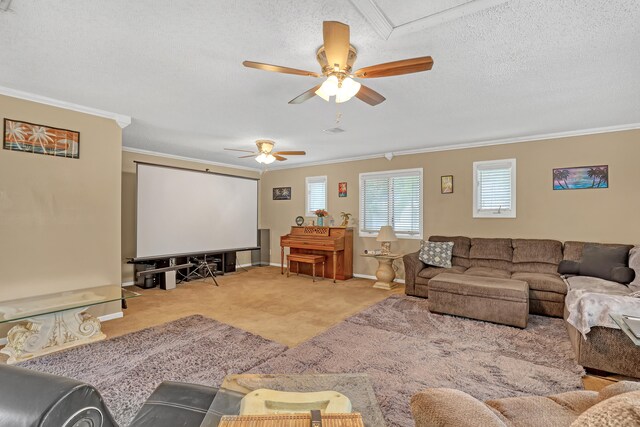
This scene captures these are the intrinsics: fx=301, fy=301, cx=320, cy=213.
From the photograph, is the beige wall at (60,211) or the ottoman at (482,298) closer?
the beige wall at (60,211)

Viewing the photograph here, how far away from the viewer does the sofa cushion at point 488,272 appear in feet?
13.5

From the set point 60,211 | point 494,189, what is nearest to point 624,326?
point 494,189

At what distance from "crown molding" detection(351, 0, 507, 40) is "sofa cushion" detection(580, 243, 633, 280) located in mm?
3564

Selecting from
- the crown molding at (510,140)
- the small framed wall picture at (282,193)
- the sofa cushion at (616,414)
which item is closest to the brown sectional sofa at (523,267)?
the crown molding at (510,140)

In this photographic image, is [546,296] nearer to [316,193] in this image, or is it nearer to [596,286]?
[596,286]

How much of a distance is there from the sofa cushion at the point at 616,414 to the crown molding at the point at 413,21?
188 cm

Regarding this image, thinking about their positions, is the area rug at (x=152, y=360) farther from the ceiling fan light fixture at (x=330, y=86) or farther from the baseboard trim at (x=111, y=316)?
the ceiling fan light fixture at (x=330, y=86)

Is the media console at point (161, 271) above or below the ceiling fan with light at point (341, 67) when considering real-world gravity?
below

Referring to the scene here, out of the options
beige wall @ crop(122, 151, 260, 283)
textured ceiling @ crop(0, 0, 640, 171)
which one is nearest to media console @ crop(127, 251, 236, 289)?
beige wall @ crop(122, 151, 260, 283)

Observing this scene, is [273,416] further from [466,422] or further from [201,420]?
[466,422]

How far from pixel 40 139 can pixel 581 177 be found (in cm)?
670

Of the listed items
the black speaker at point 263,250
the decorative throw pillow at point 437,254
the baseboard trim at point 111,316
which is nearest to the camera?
the baseboard trim at point 111,316

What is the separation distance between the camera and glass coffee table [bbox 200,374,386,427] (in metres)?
1.22

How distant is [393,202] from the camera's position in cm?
586
